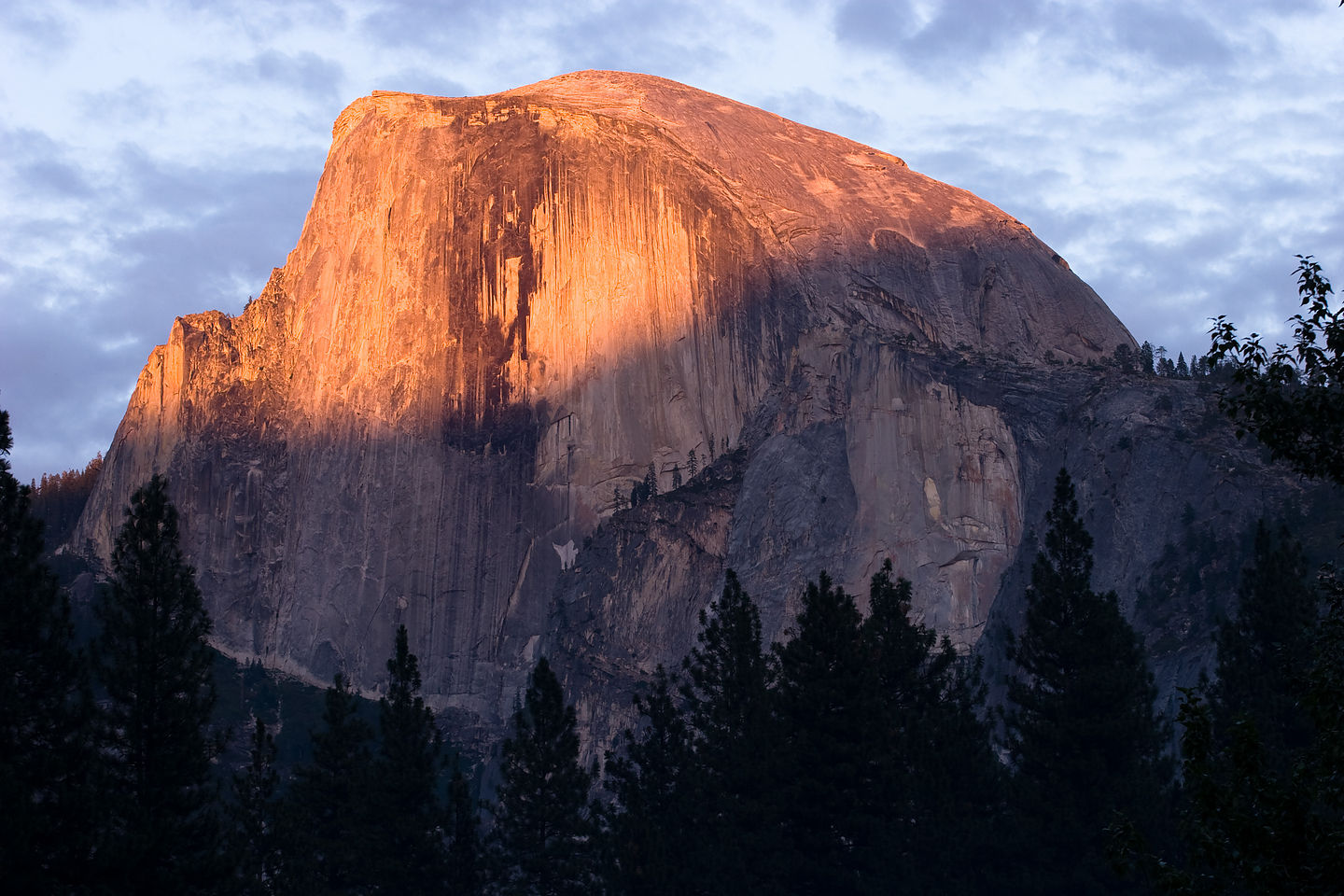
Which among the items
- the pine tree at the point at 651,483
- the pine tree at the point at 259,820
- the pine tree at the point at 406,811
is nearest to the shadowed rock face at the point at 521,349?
the pine tree at the point at 651,483

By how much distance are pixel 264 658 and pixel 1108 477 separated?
57984 mm

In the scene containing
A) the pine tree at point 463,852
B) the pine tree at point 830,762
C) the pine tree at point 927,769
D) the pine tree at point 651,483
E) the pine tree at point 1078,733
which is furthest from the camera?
Answer: the pine tree at point 651,483

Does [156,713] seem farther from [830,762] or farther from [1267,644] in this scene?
[1267,644]

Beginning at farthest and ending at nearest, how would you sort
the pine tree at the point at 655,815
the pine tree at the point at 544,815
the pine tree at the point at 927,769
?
the pine tree at the point at 544,815 < the pine tree at the point at 655,815 < the pine tree at the point at 927,769

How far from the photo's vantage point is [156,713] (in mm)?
35156

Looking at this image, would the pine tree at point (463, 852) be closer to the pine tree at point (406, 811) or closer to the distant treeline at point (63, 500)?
the pine tree at point (406, 811)

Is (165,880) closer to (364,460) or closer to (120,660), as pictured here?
(120,660)

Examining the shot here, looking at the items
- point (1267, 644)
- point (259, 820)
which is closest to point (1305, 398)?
point (1267, 644)

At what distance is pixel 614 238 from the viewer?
365 ft

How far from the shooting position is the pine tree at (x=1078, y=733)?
133ft

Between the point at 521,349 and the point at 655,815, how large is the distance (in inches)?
2623

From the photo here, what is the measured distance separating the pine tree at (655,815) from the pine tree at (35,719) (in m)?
16.9

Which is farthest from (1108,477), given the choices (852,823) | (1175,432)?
(852,823)

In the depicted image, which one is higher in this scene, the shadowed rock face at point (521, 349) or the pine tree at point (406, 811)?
the shadowed rock face at point (521, 349)
